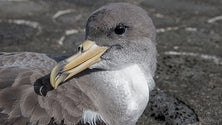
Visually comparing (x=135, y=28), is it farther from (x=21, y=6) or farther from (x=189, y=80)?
(x=21, y=6)

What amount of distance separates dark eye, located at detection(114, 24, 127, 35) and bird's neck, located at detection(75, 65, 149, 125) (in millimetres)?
220

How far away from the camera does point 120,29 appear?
11.2 feet

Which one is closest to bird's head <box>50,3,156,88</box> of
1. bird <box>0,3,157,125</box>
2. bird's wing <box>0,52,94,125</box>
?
bird <box>0,3,157,125</box>

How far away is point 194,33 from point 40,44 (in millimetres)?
1377

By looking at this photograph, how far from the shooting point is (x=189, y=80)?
450 cm

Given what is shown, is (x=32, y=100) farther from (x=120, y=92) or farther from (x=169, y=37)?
(x=169, y=37)

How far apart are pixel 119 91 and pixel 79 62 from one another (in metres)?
0.31

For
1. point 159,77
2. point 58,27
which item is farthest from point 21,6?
point 159,77

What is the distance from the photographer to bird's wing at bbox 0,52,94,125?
320 cm

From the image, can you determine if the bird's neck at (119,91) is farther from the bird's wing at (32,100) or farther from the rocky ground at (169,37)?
the rocky ground at (169,37)

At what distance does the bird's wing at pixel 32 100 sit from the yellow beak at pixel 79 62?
0.27 feet

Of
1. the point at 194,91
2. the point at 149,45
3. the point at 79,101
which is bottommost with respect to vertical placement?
the point at 194,91

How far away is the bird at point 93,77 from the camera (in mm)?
3229

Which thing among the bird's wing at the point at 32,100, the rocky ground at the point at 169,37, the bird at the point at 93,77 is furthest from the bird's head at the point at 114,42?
the rocky ground at the point at 169,37
